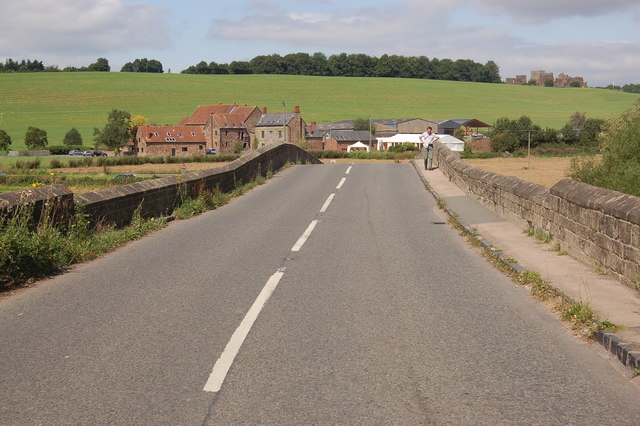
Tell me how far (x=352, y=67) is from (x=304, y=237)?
164 meters

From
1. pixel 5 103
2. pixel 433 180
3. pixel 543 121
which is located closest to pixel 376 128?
pixel 543 121

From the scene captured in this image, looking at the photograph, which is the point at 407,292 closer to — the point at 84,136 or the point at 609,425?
the point at 609,425

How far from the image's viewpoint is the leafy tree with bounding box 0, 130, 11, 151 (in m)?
99.9

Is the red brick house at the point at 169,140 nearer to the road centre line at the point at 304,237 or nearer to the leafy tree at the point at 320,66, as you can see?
the leafy tree at the point at 320,66

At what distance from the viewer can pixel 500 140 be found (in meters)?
76.9

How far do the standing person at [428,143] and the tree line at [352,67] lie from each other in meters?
146

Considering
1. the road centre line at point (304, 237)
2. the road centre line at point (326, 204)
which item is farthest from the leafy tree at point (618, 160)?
the road centre line at point (304, 237)

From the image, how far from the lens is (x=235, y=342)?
6.15m

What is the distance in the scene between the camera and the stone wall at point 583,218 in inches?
310

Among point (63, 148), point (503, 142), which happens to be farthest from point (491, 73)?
point (63, 148)

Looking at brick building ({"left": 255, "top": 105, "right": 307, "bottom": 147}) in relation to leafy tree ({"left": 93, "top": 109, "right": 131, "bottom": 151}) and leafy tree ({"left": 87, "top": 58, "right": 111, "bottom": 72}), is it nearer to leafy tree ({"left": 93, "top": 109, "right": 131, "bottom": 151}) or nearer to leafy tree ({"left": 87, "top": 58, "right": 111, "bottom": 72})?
leafy tree ({"left": 93, "top": 109, "right": 131, "bottom": 151})

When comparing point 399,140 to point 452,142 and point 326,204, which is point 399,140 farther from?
point 326,204

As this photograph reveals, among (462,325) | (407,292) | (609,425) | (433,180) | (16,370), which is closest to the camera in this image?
(609,425)

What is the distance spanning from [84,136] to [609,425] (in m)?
119
